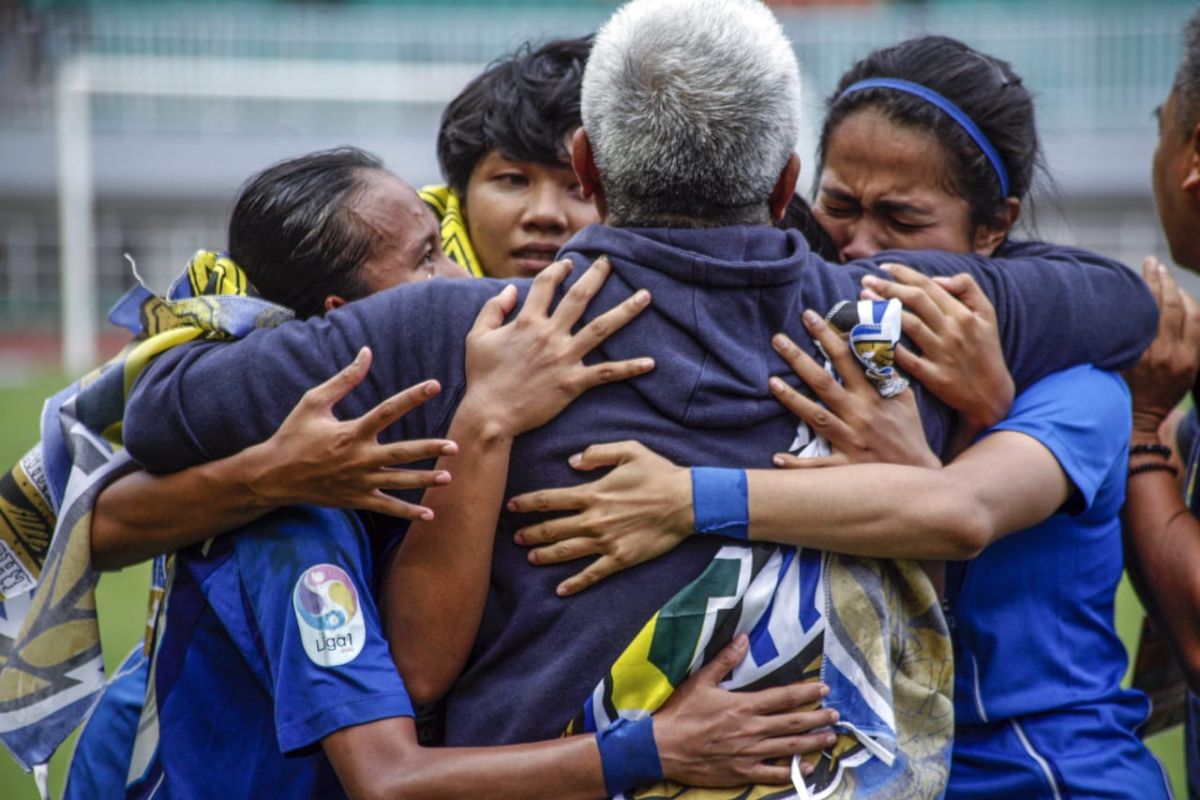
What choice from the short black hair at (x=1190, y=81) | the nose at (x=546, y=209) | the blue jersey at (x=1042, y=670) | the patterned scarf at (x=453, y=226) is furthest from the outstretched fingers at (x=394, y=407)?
the short black hair at (x=1190, y=81)

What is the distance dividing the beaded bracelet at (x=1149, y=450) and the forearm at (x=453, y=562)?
1.65 m

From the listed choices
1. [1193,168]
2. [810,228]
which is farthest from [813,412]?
[1193,168]

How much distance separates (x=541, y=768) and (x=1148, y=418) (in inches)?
67.9

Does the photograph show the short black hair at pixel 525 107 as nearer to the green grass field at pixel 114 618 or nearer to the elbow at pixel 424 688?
the elbow at pixel 424 688

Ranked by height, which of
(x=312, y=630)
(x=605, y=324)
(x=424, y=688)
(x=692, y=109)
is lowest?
(x=424, y=688)

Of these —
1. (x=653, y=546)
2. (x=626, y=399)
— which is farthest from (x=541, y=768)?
(x=626, y=399)

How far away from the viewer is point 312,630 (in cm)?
230

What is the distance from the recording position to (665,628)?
7.45ft

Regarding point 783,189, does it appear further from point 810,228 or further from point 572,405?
point 810,228

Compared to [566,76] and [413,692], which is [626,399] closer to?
[413,692]

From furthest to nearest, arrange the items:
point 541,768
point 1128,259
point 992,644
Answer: point 1128,259
point 992,644
point 541,768

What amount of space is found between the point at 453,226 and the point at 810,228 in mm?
928

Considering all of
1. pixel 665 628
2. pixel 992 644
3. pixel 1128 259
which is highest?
pixel 665 628

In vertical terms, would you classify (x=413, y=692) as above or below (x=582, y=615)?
below
